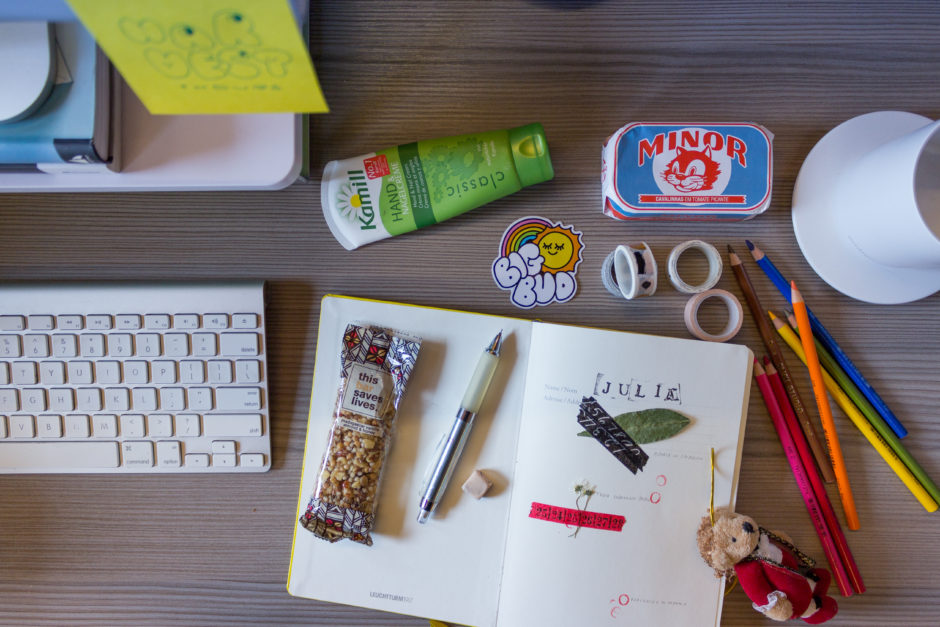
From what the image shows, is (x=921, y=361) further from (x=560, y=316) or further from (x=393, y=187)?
(x=393, y=187)

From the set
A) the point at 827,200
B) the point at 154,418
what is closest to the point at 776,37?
the point at 827,200

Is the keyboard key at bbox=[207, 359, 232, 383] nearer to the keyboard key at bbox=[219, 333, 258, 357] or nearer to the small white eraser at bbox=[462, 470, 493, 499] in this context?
the keyboard key at bbox=[219, 333, 258, 357]

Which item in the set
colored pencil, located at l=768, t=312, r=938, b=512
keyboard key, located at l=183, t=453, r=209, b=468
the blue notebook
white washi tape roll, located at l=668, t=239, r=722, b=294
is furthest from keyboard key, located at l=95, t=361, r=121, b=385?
colored pencil, located at l=768, t=312, r=938, b=512

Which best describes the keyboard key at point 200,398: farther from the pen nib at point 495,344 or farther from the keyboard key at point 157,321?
the pen nib at point 495,344

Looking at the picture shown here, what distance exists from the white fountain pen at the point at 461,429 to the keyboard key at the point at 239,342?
214 mm

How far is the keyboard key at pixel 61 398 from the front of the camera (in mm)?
591

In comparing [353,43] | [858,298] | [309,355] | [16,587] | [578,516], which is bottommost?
[16,587]

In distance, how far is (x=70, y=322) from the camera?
23.0 inches

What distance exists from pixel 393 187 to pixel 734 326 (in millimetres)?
365

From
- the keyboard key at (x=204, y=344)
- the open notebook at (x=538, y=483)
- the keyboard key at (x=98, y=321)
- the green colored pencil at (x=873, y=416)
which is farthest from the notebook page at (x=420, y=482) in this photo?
the green colored pencil at (x=873, y=416)

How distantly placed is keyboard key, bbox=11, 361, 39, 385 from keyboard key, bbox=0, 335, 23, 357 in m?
0.01

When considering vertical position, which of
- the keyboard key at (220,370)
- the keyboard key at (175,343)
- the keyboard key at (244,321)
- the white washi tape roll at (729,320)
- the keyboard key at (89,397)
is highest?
the white washi tape roll at (729,320)

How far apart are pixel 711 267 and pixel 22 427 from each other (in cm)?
71

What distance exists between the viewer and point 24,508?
611 millimetres
